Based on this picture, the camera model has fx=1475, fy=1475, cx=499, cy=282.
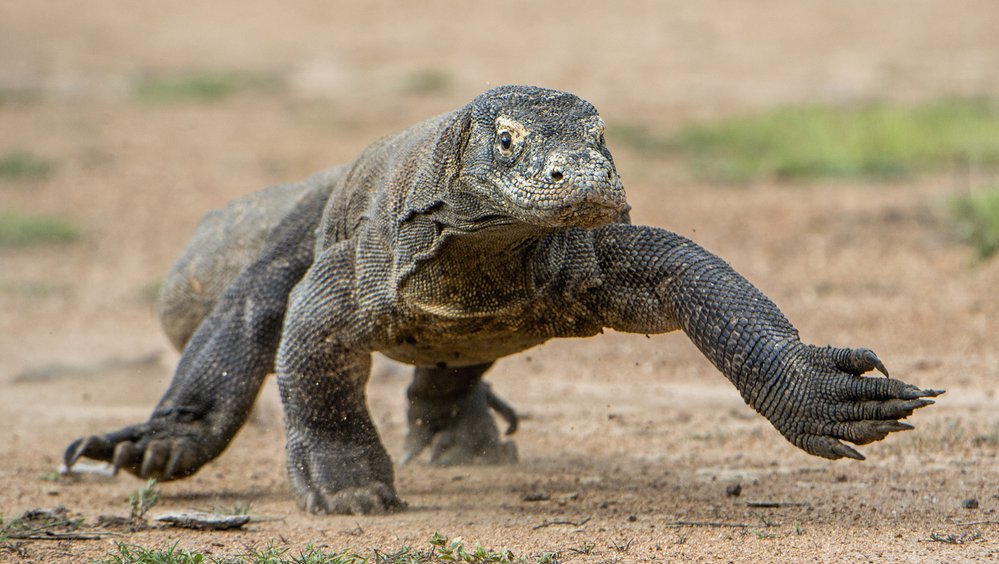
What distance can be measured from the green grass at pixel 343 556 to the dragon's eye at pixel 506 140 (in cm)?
98

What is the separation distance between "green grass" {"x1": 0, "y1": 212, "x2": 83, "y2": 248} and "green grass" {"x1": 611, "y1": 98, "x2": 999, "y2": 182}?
494 cm

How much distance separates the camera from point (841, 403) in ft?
11.9

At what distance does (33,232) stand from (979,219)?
6.52 metres

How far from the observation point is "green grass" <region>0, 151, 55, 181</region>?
12.9m

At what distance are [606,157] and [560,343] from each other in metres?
4.20

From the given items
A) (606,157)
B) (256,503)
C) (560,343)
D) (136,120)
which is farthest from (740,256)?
(136,120)

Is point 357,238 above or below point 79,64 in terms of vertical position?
below

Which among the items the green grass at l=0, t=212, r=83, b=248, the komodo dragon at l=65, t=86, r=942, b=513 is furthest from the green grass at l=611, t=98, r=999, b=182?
the komodo dragon at l=65, t=86, r=942, b=513

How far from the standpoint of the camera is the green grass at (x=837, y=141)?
11.1m

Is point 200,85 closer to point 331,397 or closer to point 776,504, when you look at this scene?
point 331,397

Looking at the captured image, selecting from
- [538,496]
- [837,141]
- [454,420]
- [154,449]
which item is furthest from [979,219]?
[154,449]

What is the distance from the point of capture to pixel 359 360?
4.45 m

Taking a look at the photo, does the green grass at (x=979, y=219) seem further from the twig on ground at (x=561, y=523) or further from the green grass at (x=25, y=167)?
the green grass at (x=25, y=167)

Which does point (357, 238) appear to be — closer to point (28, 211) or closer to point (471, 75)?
point (28, 211)
